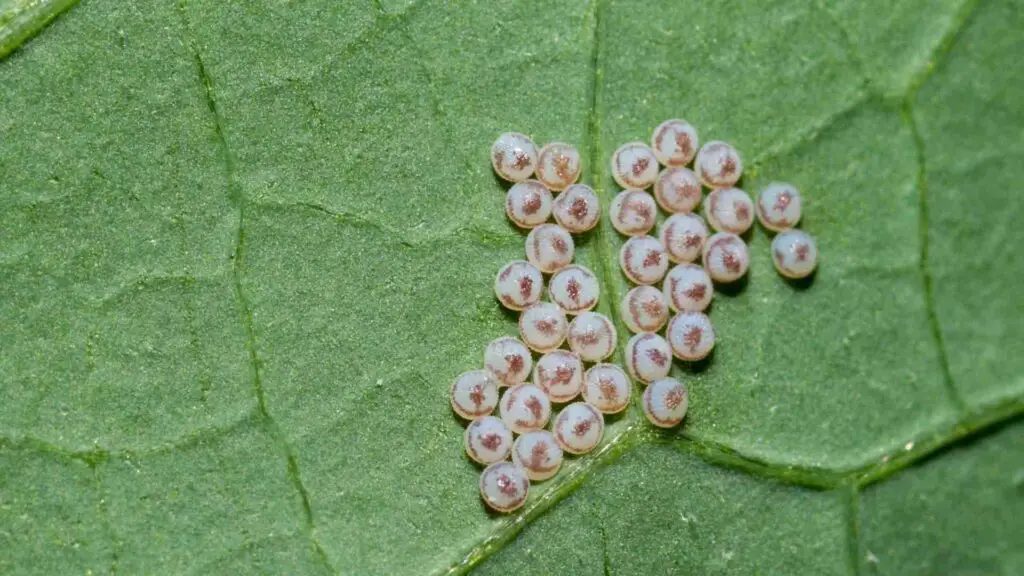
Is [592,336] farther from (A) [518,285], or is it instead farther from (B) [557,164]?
(B) [557,164]

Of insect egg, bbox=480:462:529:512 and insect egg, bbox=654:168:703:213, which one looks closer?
Answer: insect egg, bbox=480:462:529:512

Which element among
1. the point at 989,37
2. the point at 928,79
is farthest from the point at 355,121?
the point at 989,37

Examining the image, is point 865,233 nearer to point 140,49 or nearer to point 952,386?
point 952,386

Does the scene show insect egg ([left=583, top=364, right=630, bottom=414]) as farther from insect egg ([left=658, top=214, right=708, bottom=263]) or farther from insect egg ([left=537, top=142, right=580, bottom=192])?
insect egg ([left=537, top=142, right=580, bottom=192])

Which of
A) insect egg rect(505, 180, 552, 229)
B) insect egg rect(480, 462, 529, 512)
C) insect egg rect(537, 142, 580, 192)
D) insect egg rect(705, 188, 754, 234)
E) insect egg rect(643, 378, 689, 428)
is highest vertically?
insect egg rect(537, 142, 580, 192)

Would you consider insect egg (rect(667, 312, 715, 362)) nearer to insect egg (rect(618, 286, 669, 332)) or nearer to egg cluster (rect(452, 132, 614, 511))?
insect egg (rect(618, 286, 669, 332))

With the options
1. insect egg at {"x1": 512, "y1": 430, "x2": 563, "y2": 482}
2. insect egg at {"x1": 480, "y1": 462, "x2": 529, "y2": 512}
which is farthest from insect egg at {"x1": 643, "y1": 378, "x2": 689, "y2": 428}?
insect egg at {"x1": 480, "y1": 462, "x2": 529, "y2": 512}

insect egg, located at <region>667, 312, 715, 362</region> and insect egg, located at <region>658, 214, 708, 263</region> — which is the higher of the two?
insect egg, located at <region>658, 214, 708, 263</region>
